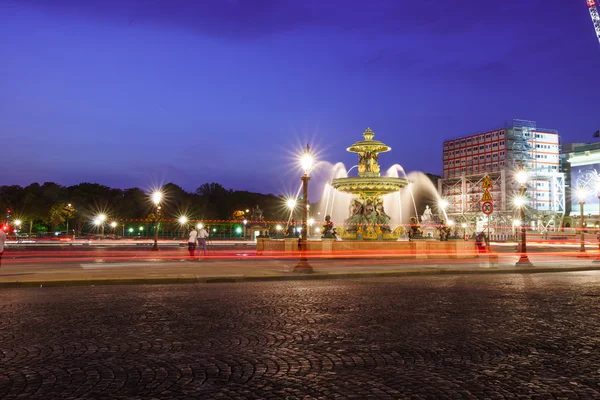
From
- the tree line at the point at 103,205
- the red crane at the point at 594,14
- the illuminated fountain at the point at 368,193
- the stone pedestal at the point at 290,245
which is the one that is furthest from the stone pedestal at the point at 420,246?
the red crane at the point at 594,14

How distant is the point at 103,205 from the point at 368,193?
90.3 metres

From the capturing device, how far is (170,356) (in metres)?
6.81

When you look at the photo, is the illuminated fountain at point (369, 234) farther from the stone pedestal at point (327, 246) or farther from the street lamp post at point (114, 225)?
the street lamp post at point (114, 225)

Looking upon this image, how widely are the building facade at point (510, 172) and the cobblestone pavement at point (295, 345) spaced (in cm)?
9159

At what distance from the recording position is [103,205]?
113 m

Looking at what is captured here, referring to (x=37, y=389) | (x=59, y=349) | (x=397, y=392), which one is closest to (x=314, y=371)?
(x=397, y=392)

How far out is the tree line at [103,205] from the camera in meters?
91.8

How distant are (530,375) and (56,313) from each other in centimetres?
804

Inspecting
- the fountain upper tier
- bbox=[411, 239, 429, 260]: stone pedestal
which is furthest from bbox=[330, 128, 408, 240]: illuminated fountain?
bbox=[411, 239, 429, 260]: stone pedestal

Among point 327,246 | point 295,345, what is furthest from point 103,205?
point 295,345

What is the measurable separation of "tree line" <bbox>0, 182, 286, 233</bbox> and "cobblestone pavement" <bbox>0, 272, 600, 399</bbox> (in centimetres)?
8554

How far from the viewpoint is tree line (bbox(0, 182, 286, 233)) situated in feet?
301

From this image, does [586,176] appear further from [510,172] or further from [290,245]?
[290,245]

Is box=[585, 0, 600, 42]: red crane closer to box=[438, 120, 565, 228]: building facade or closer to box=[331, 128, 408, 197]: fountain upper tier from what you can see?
box=[438, 120, 565, 228]: building facade
